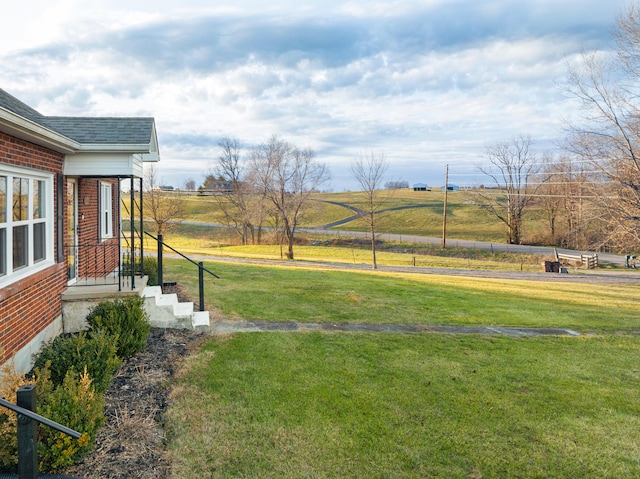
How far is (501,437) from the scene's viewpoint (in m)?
4.56

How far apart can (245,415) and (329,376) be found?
59.5 inches

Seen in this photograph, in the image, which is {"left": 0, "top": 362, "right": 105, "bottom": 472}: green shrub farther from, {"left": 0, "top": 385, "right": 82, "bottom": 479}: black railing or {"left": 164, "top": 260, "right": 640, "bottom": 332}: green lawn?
{"left": 164, "top": 260, "right": 640, "bottom": 332}: green lawn

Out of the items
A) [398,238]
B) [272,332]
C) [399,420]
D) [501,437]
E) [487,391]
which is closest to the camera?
[501,437]

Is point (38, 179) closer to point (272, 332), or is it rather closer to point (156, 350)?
point (156, 350)

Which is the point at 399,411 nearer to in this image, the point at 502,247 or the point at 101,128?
the point at 101,128

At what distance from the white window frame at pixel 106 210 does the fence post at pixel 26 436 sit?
28.2ft

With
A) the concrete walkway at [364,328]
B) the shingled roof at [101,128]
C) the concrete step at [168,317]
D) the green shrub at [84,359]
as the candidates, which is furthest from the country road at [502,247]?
the green shrub at [84,359]

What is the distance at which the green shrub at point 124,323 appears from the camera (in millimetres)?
6270

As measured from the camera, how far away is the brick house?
18.7 feet

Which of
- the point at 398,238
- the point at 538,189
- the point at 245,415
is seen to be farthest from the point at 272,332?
the point at 538,189

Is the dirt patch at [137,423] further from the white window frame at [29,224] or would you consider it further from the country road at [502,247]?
the country road at [502,247]

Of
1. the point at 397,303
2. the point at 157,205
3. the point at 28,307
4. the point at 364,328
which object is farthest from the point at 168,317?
the point at 157,205

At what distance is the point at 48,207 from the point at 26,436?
530 cm

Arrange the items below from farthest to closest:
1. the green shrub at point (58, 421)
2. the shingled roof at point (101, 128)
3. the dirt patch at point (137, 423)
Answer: the shingled roof at point (101, 128) < the dirt patch at point (137, 423) < the green shrub at point (58, 421)
